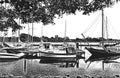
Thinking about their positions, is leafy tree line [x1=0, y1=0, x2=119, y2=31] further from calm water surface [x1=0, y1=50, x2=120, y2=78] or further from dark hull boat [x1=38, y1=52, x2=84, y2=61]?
dark hull boat [x1=38, y1=52, x2=84, y2=61]

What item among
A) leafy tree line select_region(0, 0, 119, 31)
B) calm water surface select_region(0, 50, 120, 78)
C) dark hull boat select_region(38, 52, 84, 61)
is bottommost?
calm water surface select_region(0, 50, 120, 78)

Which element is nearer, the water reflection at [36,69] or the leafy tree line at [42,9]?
the leafy tree line at [42,9]

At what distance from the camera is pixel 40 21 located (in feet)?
47.3

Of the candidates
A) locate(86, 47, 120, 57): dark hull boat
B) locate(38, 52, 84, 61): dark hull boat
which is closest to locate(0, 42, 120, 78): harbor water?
locate(38, 52, 84, 61): dark hull boat

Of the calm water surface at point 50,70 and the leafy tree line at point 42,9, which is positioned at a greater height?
the leafy tree line at point 42,9

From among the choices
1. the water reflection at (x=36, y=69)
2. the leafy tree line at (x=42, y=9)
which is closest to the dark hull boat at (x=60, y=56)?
the water reflection at (x=36, y=69)

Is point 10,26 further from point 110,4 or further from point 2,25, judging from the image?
point 110,4

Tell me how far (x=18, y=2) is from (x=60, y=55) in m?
39.3

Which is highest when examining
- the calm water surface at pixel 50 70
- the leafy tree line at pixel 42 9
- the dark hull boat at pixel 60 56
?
the leafy tree line at pixel 42 9

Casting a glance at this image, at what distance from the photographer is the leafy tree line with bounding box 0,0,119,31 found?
1283cm

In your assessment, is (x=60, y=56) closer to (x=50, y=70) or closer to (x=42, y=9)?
(x=50, y=70)

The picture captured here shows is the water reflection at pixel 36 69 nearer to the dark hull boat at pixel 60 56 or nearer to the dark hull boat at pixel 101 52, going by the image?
the dark hull boat at pixel 60 56

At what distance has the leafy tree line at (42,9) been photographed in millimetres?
12828

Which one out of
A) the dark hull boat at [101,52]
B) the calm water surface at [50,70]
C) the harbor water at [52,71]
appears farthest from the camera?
the dark hull boat at [101,52]
